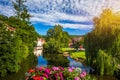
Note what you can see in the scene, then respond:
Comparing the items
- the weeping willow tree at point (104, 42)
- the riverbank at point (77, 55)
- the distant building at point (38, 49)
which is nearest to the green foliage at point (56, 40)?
the distant building at point (38, 49)

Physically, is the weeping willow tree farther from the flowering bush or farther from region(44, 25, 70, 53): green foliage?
region(44, 25, 70, 53): green foliage

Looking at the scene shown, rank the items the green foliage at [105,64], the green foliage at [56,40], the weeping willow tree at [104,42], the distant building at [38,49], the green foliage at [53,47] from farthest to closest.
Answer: the green foliage at [56,40] → the green foliage at [53,47] → the distant building at [38,49] → the weeping willow tree at [104,42] → the green foliage at [105,64]

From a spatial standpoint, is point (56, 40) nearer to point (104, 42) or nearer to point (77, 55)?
point (77, 55)

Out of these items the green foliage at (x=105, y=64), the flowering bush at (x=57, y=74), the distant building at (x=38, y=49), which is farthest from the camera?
the distant building at (x=38, y=49)

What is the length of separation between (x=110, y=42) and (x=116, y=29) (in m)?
1.55

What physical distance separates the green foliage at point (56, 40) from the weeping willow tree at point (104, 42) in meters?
48.4

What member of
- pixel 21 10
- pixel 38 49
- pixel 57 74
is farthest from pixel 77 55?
pixel 57 74

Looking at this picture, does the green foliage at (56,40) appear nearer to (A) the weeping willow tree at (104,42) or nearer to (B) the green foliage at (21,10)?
(B) the green foliage at (21,10)

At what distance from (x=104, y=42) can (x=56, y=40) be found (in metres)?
66.7

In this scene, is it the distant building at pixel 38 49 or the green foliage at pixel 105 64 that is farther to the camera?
the distant building at pixel 38 49

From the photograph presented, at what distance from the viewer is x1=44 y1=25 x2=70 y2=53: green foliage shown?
82.5 metres

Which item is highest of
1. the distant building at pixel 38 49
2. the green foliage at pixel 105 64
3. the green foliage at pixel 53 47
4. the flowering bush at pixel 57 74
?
the flowering bush at pixel 57 74

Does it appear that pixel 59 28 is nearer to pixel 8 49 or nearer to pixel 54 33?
pixel 54 33

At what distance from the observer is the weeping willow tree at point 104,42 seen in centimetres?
2989
